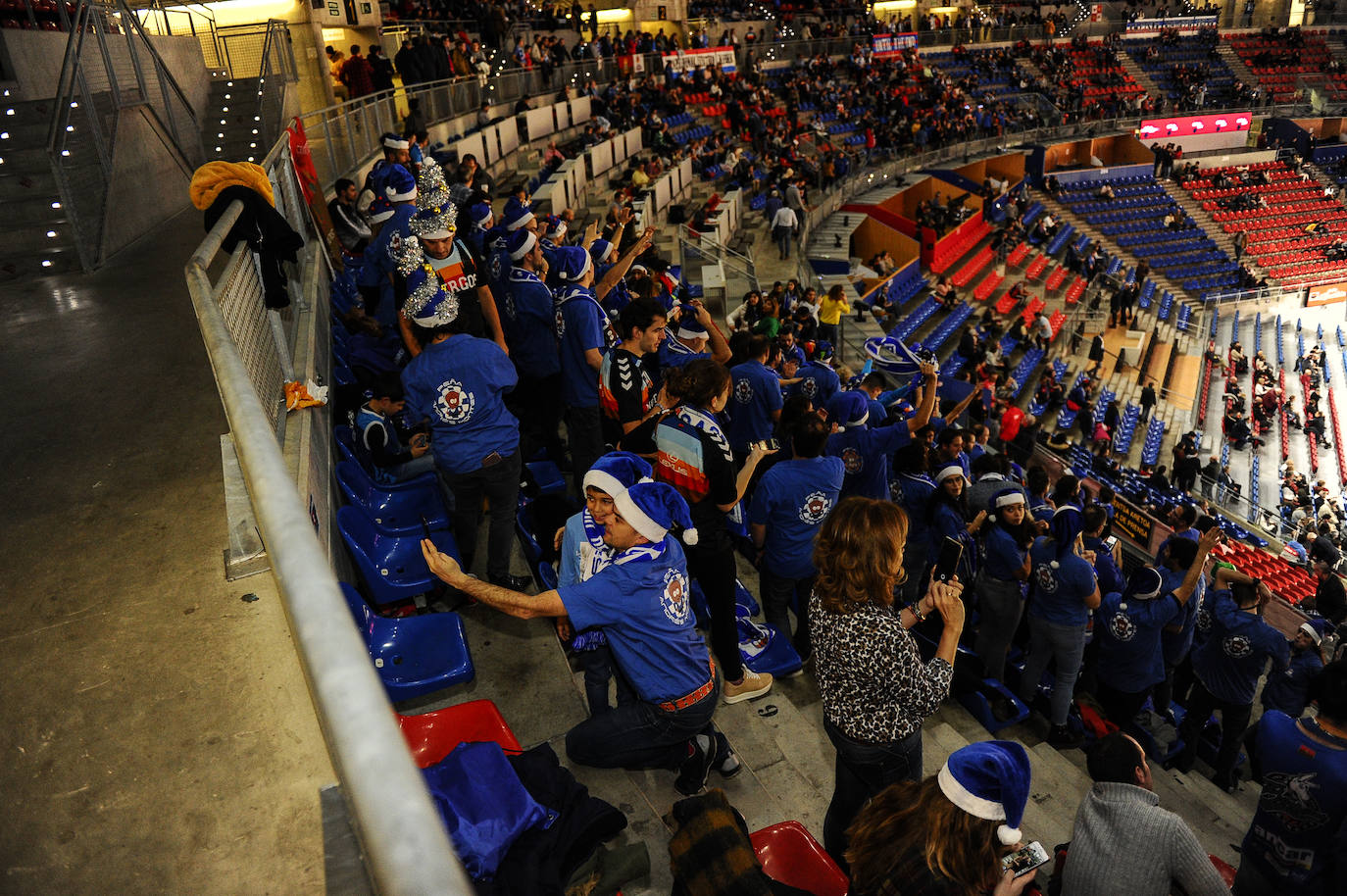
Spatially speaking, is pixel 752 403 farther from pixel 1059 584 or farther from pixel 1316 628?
pixel 1316 628

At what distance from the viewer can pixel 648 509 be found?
279 cm

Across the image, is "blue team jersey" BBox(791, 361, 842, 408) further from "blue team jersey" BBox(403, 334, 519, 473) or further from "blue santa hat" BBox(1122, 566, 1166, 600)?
"blue team jersey" BBox(403, 334, 519, 473)

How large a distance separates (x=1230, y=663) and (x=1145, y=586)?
0.87 metres

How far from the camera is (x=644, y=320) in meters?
4.22

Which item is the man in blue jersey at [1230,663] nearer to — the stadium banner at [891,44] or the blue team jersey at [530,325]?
the blue team jersey at [530,325]

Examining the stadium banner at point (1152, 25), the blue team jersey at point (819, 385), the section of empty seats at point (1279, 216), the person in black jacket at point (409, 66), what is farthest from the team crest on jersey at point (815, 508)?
the stadium banner at point (1152, 25)

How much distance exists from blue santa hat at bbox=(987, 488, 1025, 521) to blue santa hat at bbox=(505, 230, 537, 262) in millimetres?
3220

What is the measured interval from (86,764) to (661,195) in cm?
1493

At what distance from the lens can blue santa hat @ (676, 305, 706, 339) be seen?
572 centimetres

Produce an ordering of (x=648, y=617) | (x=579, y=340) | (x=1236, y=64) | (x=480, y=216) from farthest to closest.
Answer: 1. (x=1236, y=64)
2. (x=480, y=216)
3. (x=579, y=340)
4. (x=648, y=617)

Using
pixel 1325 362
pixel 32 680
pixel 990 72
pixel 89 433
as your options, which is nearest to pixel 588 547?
pixel 32 680

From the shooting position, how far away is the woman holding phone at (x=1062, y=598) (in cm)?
475

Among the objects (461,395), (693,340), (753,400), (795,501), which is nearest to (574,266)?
(693,340)

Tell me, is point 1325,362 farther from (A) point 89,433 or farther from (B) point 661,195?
(A) point 89,433
